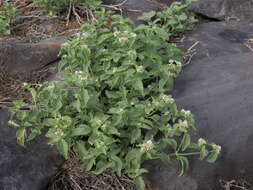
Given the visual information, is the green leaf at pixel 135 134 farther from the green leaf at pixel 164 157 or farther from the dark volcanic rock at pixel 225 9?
A: the dark volcanic rock at pixel 225 9

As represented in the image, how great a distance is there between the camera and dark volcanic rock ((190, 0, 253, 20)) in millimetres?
4023

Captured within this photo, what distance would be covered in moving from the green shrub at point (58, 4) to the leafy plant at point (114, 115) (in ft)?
4.36

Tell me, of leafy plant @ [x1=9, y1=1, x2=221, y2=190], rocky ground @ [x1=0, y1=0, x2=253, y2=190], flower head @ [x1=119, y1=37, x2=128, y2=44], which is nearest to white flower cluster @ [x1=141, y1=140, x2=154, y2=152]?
leafy plant @ [x1=9, y1=1, x2=221, y2=190]

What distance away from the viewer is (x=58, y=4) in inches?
149

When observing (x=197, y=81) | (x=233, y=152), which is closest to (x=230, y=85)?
(x=197, y=81)

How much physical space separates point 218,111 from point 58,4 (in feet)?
8.23

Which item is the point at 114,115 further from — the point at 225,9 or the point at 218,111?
the point at 225,9

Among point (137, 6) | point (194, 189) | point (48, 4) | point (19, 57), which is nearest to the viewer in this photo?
point (194, 189)

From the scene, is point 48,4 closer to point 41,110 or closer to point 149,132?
point 41,110

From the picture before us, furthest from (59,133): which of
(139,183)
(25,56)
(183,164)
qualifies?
(25,56)

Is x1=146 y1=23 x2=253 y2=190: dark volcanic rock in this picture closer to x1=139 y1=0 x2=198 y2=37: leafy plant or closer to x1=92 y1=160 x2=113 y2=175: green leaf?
x1=92 y1=160 x2=113 y2=175: green leaf

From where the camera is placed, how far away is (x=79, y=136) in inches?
85.5

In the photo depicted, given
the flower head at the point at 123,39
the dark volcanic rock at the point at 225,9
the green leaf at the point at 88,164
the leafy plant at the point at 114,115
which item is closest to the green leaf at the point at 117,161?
the leafy plant at the point at 114,115

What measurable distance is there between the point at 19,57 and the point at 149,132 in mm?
1694
